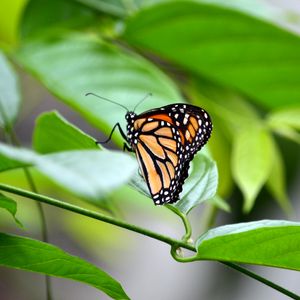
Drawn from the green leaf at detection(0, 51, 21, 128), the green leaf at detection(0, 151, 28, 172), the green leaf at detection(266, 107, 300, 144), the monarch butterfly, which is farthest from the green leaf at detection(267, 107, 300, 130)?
the green leaf at detection(0, 151, 28, 172)

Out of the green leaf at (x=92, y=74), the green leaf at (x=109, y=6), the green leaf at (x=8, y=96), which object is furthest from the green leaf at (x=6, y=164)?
the green leaf at (x=109, y=6)

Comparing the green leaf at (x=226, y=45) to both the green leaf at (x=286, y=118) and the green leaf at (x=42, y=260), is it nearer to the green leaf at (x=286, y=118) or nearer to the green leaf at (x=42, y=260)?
the green leaf at (x=286, y=118)

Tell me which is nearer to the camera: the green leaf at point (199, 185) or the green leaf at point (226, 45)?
the green leaf at point (199, 185)

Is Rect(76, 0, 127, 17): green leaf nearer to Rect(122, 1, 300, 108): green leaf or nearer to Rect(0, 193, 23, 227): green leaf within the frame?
Rect(122, 1, 300, 108): green leaf

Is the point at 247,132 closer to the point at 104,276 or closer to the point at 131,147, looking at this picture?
the point at 131,147

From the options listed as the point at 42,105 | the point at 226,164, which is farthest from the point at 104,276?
the point at 42,105

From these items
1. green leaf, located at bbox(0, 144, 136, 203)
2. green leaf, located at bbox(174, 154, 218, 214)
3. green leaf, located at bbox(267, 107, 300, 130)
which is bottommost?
green leaf, located at bbox(0, 144, 136, 203)
